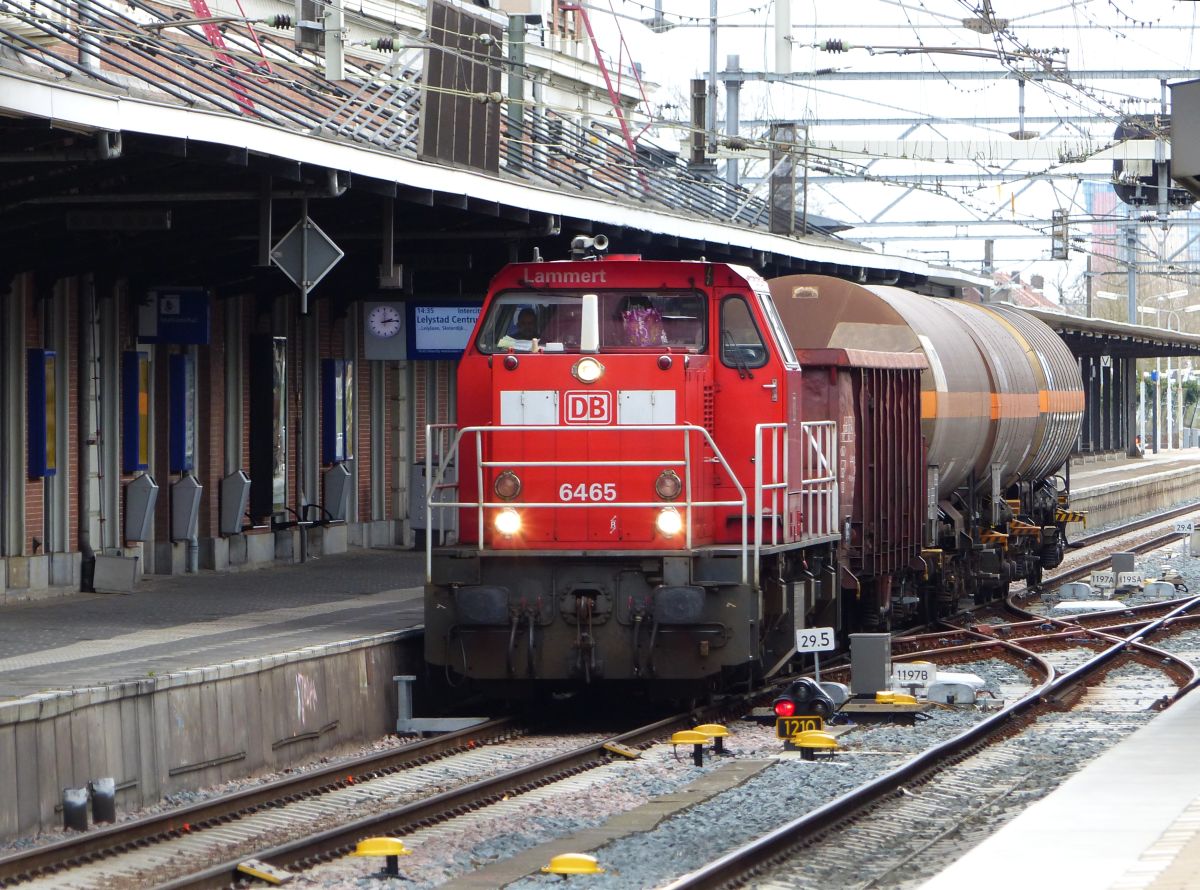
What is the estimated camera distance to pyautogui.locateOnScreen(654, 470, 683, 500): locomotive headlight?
13.2m

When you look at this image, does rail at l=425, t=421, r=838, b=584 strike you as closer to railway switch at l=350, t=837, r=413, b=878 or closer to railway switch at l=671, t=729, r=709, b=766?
railway switch at l=671, t=729, r=709, b=766

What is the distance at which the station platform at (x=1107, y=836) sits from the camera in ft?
23.9

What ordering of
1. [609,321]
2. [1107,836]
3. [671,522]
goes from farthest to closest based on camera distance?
[609,321] → [671,522] → [1107,836]

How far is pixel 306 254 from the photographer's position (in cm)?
1602

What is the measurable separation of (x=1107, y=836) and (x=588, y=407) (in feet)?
19.8

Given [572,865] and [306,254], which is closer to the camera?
[572,865]

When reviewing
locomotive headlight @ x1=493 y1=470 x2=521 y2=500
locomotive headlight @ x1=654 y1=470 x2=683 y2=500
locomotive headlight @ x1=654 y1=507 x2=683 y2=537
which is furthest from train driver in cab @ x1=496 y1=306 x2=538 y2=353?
locomotive headlight @ x1=654 y1=507 x2=683 y2=537

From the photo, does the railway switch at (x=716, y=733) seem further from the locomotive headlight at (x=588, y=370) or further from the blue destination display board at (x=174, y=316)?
the blue destination display board at (x=174, y=316)

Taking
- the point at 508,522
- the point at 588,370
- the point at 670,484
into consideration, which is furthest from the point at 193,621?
→ the point at 670,484

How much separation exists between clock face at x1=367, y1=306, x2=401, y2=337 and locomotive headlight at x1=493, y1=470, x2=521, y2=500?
809 cm

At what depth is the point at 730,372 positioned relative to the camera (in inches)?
537

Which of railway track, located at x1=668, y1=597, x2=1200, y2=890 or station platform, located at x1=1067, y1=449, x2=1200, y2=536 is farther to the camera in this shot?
station platform, located at x1=1067, y1=449, x2=1200, y2=536

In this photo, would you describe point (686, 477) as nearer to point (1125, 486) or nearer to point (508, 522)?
point (508, 522)

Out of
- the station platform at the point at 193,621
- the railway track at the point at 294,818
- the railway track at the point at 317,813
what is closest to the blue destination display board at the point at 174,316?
the station platform at the point at 193,621
